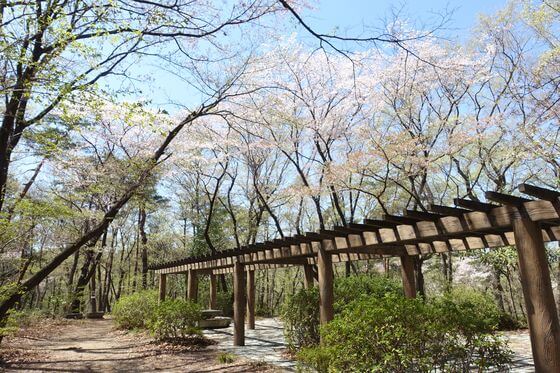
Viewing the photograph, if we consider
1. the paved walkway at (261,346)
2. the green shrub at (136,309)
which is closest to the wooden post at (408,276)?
the paved walkway at (261,346)

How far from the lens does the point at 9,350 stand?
8.19 metres

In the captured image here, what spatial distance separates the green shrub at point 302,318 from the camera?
6660 mm

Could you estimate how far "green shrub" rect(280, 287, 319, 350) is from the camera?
6660 mm

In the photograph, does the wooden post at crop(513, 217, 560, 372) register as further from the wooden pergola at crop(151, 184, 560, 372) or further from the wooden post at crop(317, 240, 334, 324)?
the wooden post at crop(317, 240, 334, 324)

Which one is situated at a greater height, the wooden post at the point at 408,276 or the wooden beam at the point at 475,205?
the wooden beam at the point at 475,205

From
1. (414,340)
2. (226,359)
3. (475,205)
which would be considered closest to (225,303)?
(226,359)

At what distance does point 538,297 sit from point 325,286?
313 cm

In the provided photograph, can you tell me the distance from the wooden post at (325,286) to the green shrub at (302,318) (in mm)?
959

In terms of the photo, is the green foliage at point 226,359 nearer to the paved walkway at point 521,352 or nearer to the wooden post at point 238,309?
the wooden post at point 238,309

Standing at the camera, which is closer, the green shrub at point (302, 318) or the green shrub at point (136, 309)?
the green shrub at point (302, 318)

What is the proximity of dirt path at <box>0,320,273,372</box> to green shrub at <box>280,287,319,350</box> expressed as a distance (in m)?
1.00

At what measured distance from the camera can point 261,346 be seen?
827 cm

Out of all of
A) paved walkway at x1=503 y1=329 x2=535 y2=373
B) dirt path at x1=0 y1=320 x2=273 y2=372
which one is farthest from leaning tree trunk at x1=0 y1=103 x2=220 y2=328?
paved walkway at x1=503 y1=329 x2=535 y2=373

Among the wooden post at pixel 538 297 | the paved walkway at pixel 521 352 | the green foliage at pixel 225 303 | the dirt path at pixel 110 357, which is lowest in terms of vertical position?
the paved walkway at pixel 521 352
